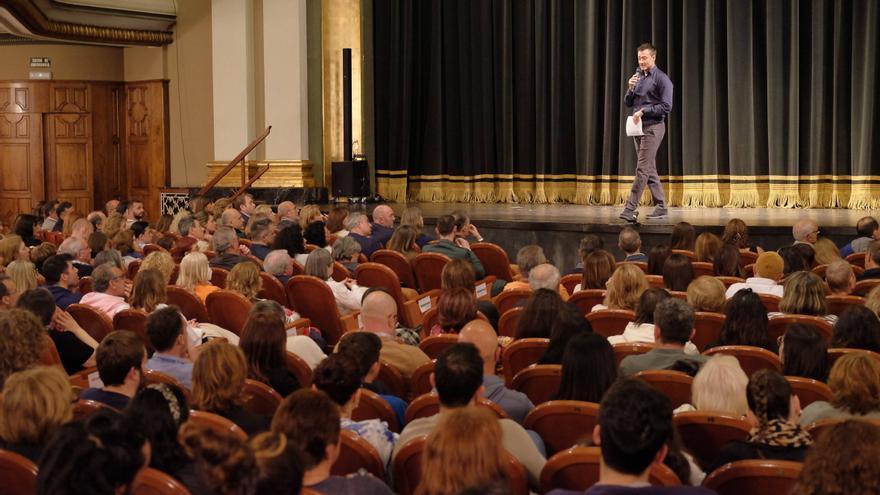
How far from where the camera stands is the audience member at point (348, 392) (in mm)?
3633

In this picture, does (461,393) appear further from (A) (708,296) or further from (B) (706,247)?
(B) (706,247)

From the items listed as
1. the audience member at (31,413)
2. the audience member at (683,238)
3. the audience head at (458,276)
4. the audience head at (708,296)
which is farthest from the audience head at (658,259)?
the audience member at (31,413)

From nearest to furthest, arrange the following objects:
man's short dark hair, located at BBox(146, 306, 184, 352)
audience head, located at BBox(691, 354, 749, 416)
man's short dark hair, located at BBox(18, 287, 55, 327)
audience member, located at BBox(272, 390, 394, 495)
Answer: audience member, located at BBox(272, 390, 394, 495)
audience head, located at BBox(691, 354, 749, 416)
man's short dark hair, located at BBox(146, 306, 184, 352)
man's short dark hair, located at BBox(18, 287, 55, 327)

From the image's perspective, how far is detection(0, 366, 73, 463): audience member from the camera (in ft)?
10.7

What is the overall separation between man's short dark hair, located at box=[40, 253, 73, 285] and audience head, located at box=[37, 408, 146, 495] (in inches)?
154

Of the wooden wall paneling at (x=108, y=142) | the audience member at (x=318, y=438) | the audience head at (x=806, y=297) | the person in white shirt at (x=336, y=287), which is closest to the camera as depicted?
the audience member at (x=318, y=438)

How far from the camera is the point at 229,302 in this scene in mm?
6008

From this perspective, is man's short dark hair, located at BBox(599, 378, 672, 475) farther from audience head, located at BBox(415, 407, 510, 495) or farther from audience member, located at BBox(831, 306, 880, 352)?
audience member, located at BBox(831, 306, 880, 352)

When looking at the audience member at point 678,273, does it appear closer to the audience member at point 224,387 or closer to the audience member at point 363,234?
the audience member at point 363,234

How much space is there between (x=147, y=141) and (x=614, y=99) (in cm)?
712

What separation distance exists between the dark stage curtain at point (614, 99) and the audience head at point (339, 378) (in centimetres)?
961

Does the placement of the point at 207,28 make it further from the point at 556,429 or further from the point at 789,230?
the point at 556,429

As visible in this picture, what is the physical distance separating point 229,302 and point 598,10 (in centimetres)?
904

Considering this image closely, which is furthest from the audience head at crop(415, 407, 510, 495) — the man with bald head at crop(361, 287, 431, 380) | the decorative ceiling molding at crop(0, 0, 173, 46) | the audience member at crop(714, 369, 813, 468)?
the decorative ceiling molding at crop(0, 0, 173, 46)
